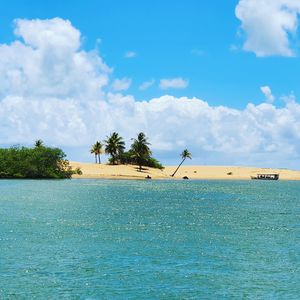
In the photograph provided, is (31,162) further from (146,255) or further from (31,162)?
(146,255)

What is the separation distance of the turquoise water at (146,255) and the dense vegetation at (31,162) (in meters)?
96.3

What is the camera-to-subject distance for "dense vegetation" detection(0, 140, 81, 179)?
16662 cm

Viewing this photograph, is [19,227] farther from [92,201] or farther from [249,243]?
[92,201]

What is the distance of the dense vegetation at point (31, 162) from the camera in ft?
547

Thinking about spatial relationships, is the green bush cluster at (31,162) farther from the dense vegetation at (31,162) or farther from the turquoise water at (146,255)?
the turquoise water at (146,255)

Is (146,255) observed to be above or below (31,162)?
below

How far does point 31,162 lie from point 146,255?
133m

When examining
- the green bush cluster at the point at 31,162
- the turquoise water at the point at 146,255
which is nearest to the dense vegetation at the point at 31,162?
the green bush cluster at the point at 31,162

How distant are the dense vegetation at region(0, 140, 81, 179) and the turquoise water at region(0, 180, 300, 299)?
9633cm

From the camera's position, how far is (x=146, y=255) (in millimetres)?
40531

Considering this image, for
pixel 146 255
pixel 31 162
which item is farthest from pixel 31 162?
pixel 146 255

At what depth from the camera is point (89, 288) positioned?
30.6 metres

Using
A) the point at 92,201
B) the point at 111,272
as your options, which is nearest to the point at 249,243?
the point at 111,272

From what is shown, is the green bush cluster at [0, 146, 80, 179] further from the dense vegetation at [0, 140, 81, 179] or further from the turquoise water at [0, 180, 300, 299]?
the turquoise water at [0, 180, 300, 299]
